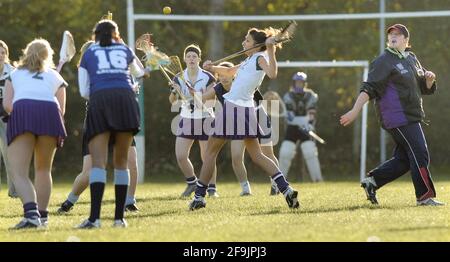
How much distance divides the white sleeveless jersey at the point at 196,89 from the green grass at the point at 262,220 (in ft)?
3.70

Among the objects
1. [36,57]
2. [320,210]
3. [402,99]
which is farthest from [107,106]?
[402,99]

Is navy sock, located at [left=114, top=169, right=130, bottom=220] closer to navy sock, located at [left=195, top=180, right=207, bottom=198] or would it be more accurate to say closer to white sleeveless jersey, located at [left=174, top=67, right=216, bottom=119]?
navy sock, located at [left=195, top=180, right=207, bottom=198]

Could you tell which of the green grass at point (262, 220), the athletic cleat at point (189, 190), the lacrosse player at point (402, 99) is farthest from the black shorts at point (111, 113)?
the athletic cleat at point (189, 190)

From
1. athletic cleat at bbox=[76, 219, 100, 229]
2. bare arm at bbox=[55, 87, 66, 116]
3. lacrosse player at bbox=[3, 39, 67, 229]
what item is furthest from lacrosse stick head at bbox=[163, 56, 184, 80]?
athletic cleat at bbox=[76, 219, 100, 229]

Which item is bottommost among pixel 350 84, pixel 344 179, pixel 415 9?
pixel 344 179

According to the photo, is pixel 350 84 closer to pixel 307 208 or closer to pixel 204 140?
pixel 204 140

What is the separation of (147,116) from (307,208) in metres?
11.1

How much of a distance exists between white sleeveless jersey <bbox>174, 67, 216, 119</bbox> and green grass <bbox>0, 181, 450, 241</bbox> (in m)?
1.13
